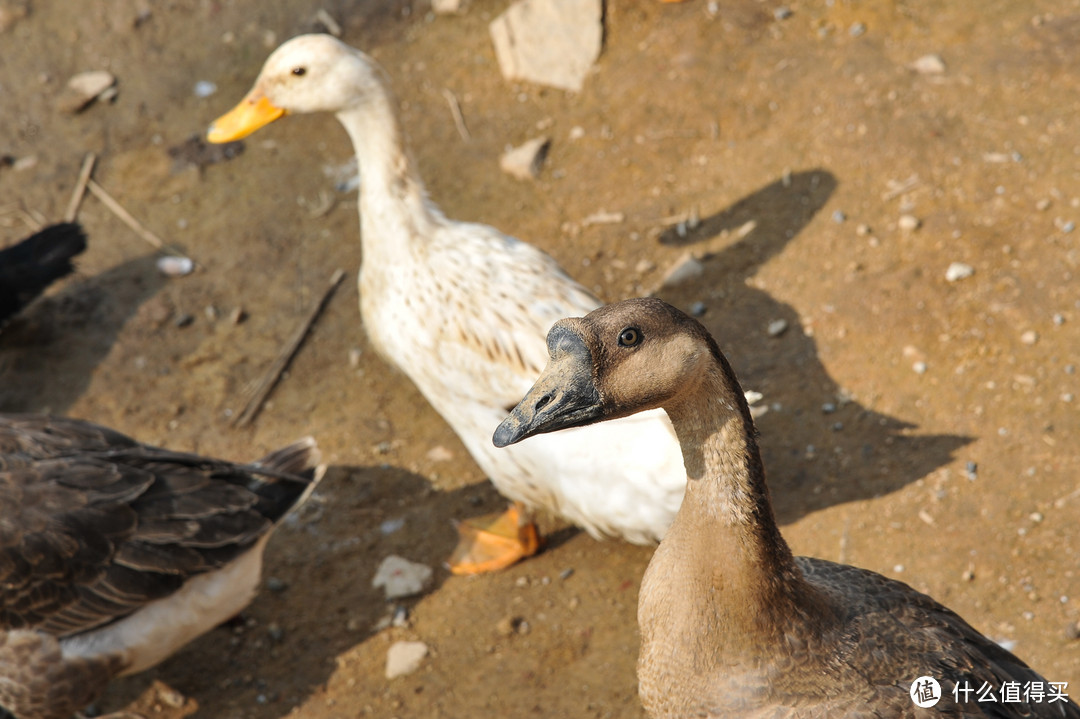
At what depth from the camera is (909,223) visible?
5.05 metres

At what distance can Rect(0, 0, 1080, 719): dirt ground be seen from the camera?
13.1ft

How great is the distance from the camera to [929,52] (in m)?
5.82

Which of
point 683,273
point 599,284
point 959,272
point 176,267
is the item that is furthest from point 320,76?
point 959,272

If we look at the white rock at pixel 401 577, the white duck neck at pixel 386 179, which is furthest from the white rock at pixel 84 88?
the white rock at pixel 401 577

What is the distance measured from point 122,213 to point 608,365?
16.9ft

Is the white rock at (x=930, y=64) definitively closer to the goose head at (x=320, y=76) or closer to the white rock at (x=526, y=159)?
the white rock at (x=526, y=159)

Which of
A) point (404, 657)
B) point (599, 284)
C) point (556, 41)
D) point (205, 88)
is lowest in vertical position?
point (404, 657)

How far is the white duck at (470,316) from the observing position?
3643 millimetres

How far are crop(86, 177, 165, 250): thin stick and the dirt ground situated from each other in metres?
0.06

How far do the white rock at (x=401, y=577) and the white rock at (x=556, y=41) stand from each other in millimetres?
3640

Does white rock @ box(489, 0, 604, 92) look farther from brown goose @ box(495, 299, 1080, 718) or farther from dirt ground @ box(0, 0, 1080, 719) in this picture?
brown goose @ box(495, 299, 1080, 718)

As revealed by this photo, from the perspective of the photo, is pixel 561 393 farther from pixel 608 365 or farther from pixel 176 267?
pixel 176 267

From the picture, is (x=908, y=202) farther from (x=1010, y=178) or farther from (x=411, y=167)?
(x=411, y=167)

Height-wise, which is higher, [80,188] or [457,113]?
[457,113]
